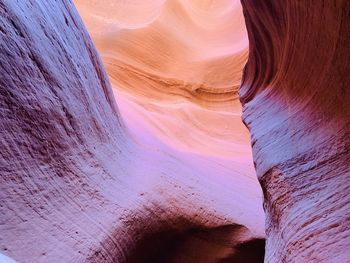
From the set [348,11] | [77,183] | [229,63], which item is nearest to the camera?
[348,11]

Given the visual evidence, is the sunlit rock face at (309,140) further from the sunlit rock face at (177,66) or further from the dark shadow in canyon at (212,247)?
the sunlit rock face at (177,66)

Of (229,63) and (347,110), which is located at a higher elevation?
(229,63)

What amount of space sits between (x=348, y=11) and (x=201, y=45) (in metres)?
5.00

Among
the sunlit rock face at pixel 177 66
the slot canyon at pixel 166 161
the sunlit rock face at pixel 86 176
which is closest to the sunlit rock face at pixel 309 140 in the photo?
the slot canyon at pixel 166 161

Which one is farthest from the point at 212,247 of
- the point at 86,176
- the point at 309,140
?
the point at 309,140

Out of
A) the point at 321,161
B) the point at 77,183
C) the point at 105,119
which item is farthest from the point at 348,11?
the point at 105,119

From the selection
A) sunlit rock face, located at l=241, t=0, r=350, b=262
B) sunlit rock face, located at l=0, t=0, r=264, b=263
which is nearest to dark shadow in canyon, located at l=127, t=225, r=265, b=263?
sunlit rock face, located at l=0, t=0, r=264, b=263

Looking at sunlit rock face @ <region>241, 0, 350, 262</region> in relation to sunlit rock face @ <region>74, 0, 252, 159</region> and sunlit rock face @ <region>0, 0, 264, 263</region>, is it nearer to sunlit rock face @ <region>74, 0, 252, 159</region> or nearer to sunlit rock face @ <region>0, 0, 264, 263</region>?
sunlit rock face @ <region>0, 0, 264, 263</region>

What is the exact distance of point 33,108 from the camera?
1.58 metres

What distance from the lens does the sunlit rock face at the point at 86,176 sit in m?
1.51

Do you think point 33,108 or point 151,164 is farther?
point 151,164

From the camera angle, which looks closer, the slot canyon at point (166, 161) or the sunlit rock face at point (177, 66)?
the slot canyon at point (166, 161)

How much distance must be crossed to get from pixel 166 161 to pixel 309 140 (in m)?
1.51

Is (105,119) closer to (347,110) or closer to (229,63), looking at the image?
(347,110)
